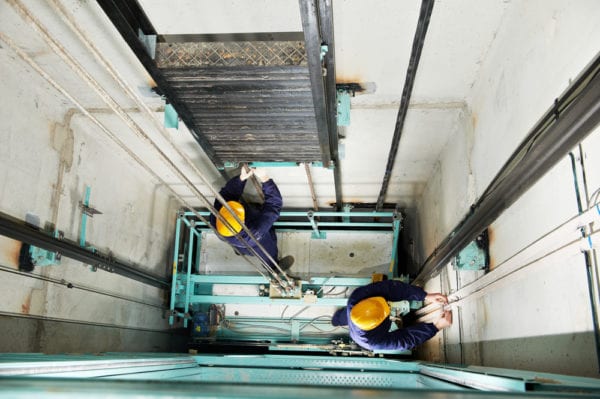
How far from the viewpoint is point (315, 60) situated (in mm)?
2188

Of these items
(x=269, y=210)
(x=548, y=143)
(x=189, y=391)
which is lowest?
(x=189, y=391)

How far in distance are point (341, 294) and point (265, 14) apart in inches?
134

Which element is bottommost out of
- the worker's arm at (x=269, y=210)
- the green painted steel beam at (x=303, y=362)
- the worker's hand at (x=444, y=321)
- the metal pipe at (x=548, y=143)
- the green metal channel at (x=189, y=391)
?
the green painted steel beam at (x=303, y=362)

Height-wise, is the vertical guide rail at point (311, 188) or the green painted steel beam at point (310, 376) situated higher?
the vertical guide rail at point (311, 188)

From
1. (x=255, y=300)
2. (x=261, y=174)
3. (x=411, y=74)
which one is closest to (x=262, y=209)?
(x=261, y=174)

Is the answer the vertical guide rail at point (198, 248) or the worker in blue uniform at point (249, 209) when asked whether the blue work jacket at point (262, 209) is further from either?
the vertical guide rail at point (198, 248)

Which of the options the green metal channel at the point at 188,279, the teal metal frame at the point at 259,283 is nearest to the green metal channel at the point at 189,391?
the teal metal frame at the point at 259,283

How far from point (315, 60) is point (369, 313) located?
2.15 metres

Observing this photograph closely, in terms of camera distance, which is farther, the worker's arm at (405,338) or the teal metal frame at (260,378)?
the worker's arm at (405,338)

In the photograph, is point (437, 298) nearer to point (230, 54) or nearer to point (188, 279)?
point (230, 54)

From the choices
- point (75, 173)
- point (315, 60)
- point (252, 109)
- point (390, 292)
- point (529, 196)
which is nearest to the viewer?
point (529, 196)

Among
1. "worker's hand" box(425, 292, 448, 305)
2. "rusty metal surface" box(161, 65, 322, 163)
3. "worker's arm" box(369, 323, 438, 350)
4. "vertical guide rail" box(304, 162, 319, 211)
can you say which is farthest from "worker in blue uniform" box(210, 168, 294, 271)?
"worker's hand" box(425, 292, 448, 305)

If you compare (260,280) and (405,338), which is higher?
(260,280)

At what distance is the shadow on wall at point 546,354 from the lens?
147 cm
